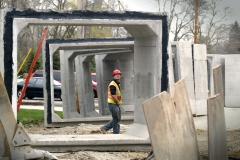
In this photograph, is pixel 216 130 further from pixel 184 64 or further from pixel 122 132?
pixel 184 64

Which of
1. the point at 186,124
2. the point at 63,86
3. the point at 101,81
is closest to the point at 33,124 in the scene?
the point at 63,86

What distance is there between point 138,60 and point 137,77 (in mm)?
380

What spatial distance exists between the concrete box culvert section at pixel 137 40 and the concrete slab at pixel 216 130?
301 centimetres

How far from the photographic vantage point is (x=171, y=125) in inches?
309

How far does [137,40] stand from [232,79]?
52.6 ft

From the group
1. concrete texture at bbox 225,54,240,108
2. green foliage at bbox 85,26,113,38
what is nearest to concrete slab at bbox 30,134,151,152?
concrete texture at bbox 225,54,240,108

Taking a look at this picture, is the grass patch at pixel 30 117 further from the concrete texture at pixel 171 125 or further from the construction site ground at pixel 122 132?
the concrete texture at pixel 171 125

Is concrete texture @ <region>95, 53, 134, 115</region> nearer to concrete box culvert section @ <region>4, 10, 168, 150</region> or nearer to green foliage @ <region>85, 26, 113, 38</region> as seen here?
concrete box culvert section @ <region>4, 10, 168, 150</region>

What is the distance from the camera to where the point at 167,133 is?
763 centimetres

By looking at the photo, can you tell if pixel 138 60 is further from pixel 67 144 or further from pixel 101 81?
pixel 101 81

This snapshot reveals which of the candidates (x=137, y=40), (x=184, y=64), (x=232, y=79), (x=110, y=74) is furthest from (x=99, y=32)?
(x=137, y=40)

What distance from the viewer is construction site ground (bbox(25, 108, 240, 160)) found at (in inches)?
452

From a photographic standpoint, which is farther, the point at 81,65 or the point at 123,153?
the point at 81,65

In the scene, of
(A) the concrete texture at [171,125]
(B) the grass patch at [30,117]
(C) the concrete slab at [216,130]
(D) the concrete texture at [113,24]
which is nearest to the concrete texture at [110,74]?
(B) the grass patch at [30,117]
